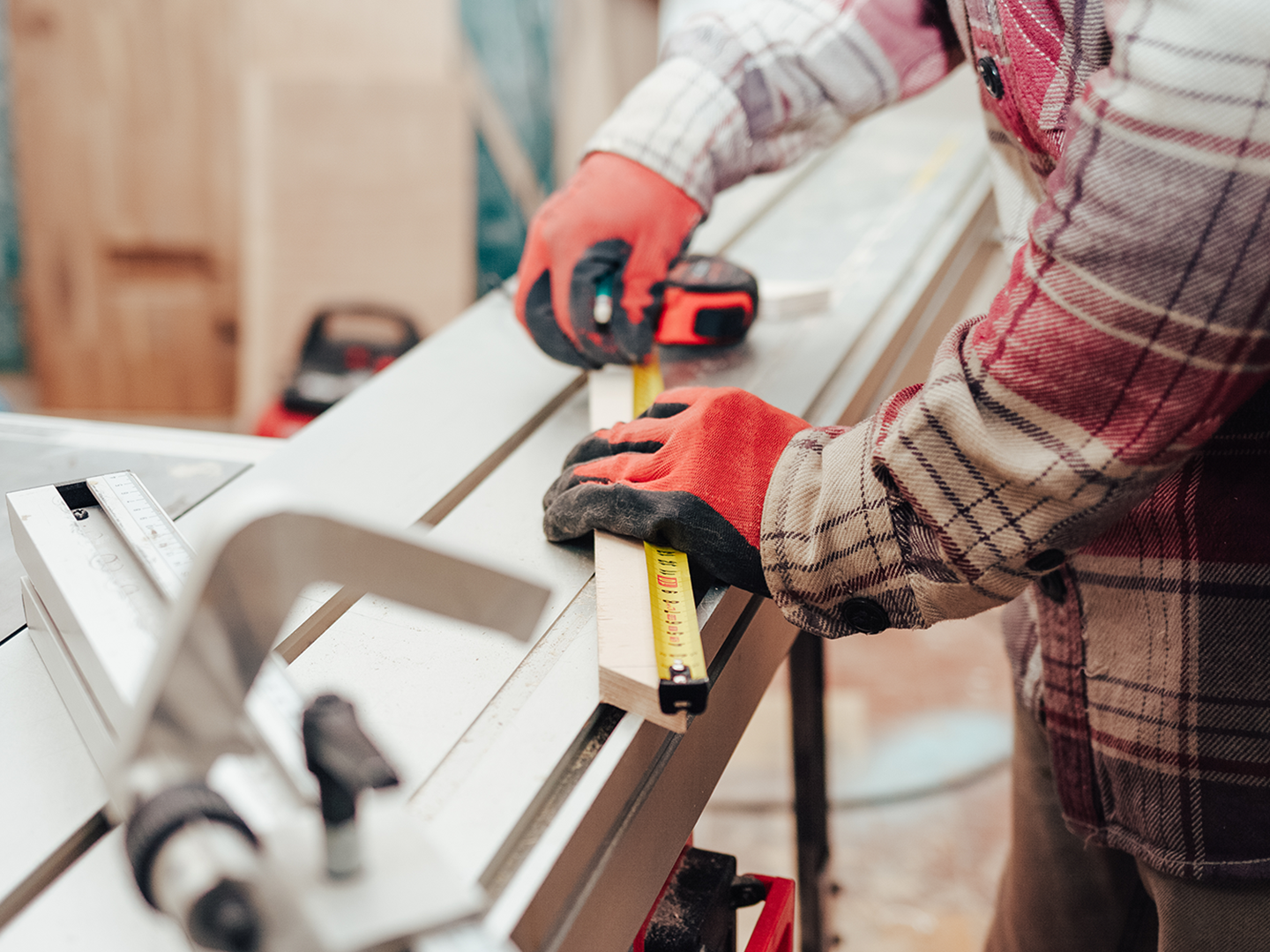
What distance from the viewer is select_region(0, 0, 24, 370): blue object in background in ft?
9.78

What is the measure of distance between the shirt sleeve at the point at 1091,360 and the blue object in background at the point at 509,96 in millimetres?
2776

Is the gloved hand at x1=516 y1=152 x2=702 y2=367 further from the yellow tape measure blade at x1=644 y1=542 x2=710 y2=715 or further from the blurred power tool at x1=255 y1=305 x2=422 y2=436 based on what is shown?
the blurred power tool at x1=255 y1=305 x2=422 y2=436

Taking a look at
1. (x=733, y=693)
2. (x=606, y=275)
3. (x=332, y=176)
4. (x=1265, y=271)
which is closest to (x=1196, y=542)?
(x=1265, y=271)

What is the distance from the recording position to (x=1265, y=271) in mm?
524

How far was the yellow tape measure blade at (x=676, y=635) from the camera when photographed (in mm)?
647

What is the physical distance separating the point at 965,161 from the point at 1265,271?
1451 mm

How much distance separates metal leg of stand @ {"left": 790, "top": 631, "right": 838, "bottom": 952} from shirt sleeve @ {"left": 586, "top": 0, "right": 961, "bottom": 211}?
2.13 ft

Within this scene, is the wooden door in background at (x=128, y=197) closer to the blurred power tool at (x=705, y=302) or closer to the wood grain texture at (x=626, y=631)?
the blurred power tool at (x=705, y=302)

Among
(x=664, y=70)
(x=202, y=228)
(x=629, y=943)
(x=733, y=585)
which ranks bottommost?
(x=202, y=228)

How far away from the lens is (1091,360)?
574 millimetres

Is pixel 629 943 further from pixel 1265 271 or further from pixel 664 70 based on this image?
pixel 664 70

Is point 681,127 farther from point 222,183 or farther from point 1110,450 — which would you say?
point 222,183

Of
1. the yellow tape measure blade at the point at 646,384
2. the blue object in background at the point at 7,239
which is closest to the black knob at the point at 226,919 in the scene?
the yellow tape measure blade at the point at 646,384

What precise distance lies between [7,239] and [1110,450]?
3407 mm
